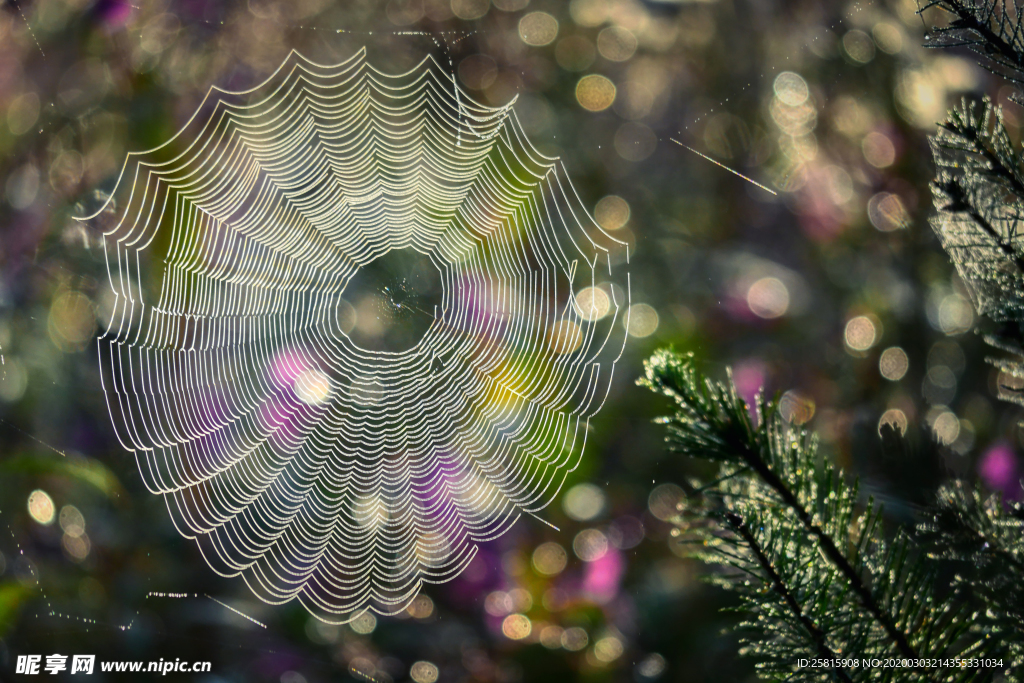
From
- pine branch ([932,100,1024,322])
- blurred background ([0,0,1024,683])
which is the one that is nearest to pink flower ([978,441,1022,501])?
blurred background ([0,0,1024,683])

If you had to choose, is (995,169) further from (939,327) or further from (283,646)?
(283,646)

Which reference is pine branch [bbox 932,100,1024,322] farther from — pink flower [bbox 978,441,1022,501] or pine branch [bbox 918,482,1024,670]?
pink flower [bbox 978,441,1022,501]

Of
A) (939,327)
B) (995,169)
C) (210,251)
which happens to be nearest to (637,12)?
(939,327)

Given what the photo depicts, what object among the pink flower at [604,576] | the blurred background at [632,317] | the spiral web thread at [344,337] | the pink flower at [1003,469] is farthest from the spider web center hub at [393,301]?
the pink flower at [1003,469]

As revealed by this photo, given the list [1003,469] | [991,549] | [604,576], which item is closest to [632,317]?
[604,576]

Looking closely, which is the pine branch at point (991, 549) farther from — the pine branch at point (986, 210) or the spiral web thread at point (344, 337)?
the spiral web thread at point (344, 337)

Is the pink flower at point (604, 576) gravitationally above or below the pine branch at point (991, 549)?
below

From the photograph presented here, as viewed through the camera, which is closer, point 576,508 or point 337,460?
point 576,508
